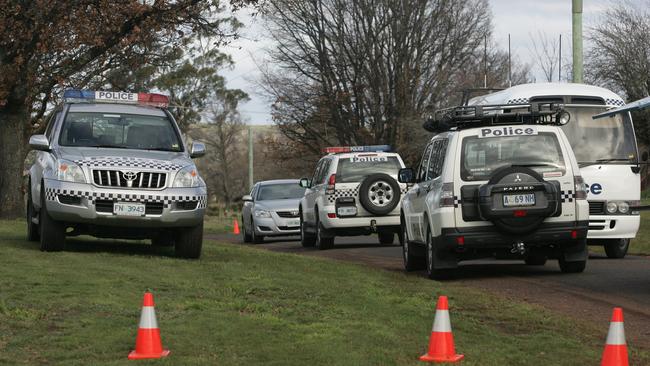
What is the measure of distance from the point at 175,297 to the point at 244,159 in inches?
3934

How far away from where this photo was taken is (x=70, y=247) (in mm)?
17391

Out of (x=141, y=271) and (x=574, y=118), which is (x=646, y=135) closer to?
(x=574, y=118)

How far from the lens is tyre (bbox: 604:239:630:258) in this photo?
1900 cm

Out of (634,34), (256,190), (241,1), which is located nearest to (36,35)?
(241,1)

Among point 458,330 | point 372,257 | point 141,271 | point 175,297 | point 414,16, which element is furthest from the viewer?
point 414,16

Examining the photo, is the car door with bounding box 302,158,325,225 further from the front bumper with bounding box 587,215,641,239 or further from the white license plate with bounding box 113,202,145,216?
the white license plate with bounding box 113,202,145,216

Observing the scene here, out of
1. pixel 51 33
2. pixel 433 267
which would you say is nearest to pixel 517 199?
pixel 433 267

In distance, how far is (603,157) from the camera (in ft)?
61.7

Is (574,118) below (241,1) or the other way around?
below

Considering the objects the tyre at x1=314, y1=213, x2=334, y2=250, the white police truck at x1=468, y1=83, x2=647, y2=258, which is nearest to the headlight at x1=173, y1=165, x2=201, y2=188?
the white police truck at x1=468, y1=83, x2=647, y2=258

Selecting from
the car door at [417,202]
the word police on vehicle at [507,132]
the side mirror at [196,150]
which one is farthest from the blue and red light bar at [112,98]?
the word police on vehicle at [507,132]

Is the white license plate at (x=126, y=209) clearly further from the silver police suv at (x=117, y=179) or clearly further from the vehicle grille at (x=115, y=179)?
the vehicle grille at (x=115, y=179)

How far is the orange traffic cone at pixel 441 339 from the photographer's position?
8.04m

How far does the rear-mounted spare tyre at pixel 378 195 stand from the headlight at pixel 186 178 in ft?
22.2
